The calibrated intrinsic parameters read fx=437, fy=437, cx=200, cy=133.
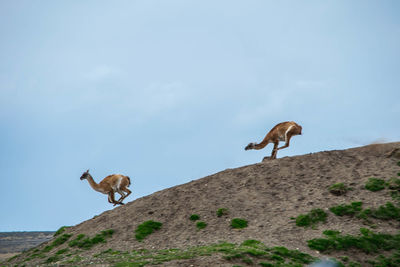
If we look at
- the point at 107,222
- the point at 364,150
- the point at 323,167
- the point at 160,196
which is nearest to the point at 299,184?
the point at 323,167

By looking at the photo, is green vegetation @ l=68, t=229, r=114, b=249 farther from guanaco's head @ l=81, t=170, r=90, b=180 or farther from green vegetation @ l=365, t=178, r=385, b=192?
green vegetation @ l=365, t=178, r=385, b=192

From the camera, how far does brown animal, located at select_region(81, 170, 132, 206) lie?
3184cm

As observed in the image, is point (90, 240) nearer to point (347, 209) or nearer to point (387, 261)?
point (347, 209)

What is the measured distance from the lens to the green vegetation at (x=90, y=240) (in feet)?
81.5

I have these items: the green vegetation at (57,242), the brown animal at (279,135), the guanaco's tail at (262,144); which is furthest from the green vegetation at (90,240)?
the guanaco's tail at (262,144)

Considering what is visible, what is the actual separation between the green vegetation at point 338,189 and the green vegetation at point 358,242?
4.14 metres

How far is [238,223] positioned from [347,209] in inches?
244

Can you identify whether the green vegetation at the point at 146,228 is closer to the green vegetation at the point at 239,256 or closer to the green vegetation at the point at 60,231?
the green vegetation at the point at 239,256

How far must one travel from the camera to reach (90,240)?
82.8ft

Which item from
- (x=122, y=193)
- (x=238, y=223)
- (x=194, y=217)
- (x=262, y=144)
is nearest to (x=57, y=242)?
(x=122, y=193)

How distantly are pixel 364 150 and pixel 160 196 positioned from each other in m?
15.0

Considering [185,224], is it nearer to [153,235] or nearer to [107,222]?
[153,235]

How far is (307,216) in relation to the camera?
2388cm

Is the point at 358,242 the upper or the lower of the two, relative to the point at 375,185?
lower
